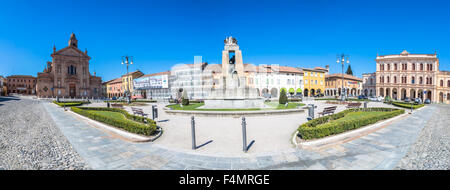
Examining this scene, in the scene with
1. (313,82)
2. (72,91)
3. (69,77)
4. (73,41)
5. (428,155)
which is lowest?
(428,155)

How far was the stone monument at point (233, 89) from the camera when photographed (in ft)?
48.8

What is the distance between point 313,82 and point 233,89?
1792 inches

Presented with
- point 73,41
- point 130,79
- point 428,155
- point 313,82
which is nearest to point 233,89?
point 428,155

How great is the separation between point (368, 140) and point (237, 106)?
993 centimetres

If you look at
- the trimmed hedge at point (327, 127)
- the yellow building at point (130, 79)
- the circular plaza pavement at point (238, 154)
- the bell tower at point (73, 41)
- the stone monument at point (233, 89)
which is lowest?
the circular plaza pavement at point (238, 154)

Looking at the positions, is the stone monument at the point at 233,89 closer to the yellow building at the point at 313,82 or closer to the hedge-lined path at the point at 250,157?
the hedge-lined path at the point at 250,157

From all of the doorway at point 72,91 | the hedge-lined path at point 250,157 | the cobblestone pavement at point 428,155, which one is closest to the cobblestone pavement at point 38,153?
the hedge-lined path at point 250,157

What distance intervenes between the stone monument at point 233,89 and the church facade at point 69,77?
55.4 meters

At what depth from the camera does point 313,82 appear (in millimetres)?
52250

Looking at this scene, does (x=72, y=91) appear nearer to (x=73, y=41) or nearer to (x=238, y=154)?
(x=73, y=41)
